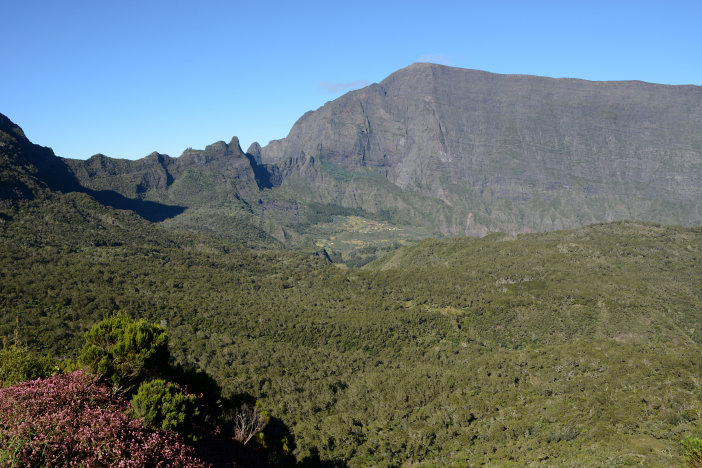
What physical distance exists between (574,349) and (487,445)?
44429 millimetres

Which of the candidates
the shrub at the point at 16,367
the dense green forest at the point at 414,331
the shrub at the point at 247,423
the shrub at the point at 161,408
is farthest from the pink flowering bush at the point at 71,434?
the dense green forest at the point at 414,331

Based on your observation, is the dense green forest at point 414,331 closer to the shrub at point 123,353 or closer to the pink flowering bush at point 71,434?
the shrub at point 123,353

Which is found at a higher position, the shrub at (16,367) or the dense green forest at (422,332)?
the shrub at (16,367)

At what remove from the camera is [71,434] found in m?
20.7

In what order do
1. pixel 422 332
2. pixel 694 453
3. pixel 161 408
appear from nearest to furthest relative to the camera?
pixel 161 408, pixel 694 453, pixel 422 332

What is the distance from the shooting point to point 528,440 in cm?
5806

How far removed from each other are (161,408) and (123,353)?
10.4m

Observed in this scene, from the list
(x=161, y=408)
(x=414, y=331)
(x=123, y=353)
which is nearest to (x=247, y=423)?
(x=123, y=353)

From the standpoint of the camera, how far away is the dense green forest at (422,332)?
60.0 metres

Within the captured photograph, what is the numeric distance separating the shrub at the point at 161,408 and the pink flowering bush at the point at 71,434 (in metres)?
2.88

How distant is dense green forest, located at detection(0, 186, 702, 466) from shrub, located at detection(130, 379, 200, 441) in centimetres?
3071

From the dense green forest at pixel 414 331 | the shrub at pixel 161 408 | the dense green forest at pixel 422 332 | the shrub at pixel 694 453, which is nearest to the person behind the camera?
the shrub at pixel 161 408

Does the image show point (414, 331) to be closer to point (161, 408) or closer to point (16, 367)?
point (161, 408)

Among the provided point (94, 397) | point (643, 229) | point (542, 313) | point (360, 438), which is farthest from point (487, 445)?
point (643, 229)
